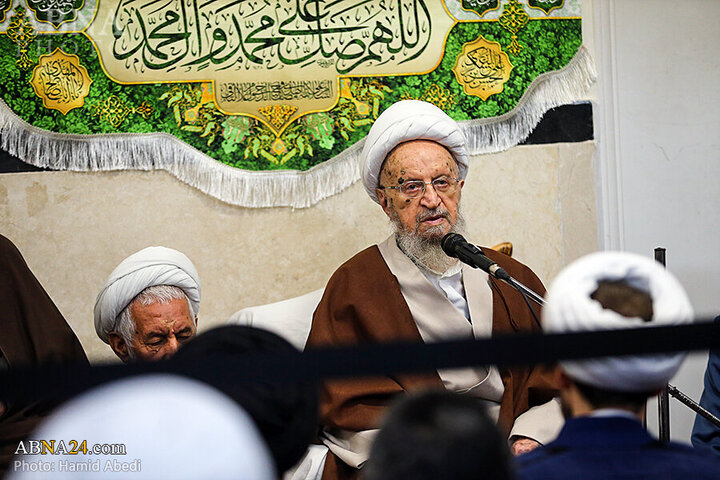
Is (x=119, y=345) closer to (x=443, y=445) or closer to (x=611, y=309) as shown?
(x=611, y=309)

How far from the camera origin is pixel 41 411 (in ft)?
9.26

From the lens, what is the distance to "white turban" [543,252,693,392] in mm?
1167

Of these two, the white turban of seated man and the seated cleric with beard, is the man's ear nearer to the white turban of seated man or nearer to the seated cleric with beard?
the white turban of seated man

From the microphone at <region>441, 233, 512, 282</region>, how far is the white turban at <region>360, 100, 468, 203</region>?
2.24ft

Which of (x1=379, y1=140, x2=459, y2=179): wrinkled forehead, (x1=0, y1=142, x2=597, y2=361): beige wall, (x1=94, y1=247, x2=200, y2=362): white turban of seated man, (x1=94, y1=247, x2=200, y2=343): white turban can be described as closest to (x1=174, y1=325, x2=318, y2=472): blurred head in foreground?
(x1=94, y1=247, x2=200, y2=362): white turban of seated man

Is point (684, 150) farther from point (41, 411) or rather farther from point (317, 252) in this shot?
point (41, 411)

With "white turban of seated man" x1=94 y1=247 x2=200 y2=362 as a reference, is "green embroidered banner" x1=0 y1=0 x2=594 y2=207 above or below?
above

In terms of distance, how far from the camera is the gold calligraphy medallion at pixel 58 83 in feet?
13.0

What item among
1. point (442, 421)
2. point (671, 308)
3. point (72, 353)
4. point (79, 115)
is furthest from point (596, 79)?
point (442, 421)

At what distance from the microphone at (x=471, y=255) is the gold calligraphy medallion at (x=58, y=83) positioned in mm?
2096

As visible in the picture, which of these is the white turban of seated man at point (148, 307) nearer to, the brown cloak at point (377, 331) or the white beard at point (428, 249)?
the brown cloak at point (377, 331)

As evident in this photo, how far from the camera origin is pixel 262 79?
4.09 m

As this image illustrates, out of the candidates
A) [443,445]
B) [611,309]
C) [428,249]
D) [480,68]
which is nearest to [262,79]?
[480,68]

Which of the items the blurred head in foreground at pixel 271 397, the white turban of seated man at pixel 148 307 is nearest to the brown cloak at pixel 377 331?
the white turban of seated man at pixel 148 307
